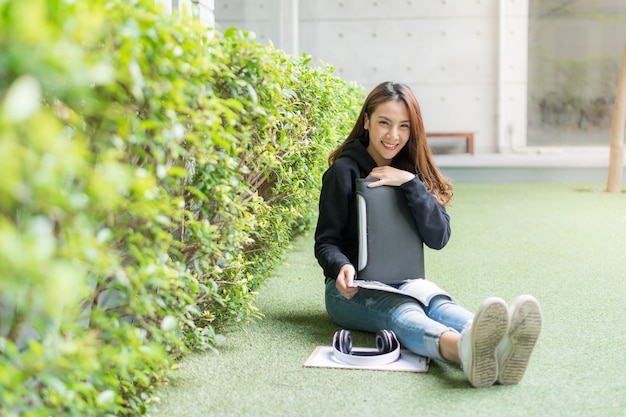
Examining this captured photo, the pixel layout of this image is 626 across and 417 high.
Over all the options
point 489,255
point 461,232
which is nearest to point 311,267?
point 489,255

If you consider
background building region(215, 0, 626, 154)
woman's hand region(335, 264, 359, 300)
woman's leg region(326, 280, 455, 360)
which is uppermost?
background building region(215, 0, 626, 154)

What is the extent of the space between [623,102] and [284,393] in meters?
6.54

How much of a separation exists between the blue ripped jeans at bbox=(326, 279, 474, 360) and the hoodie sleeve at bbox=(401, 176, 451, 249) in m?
0.21

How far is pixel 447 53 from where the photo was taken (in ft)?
34.2

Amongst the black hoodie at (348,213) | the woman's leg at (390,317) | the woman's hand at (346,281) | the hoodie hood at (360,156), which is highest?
the hoodie hood at (360,156)

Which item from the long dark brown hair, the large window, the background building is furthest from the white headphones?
the large window

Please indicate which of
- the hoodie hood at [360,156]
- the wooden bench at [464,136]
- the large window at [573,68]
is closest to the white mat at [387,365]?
the hoodie hood at [360,156]

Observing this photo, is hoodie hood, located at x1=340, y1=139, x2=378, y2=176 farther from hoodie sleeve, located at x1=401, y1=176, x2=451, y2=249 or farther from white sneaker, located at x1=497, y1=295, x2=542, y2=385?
white sneaker, located at x1=497, y1=295, x2=542, y2=385

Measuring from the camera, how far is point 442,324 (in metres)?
2.27

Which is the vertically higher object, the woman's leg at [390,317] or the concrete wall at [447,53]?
the concrete wall at [447,53]

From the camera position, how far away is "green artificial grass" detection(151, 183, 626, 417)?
6.14 feet

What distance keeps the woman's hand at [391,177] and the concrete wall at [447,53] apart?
8.02 m

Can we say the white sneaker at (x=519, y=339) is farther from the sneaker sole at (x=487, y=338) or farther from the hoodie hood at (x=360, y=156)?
the hoodie hood at (x=360, y=156)

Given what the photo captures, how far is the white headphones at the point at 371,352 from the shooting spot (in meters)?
2.19
